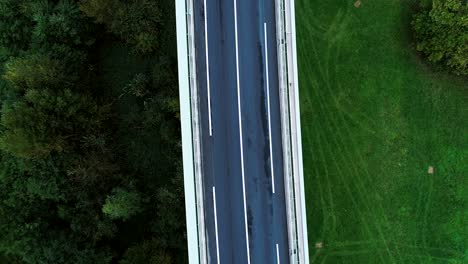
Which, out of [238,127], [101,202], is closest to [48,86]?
[101,202]

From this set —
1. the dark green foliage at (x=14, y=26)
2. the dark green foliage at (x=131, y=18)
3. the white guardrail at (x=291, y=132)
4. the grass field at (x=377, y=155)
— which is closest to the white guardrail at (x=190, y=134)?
the white guardrail at (x=291, y=132)

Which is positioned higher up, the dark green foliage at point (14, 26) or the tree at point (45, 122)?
the dark green foliage at point (14, 26)

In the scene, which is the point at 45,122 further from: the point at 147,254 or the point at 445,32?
the point at 445,32

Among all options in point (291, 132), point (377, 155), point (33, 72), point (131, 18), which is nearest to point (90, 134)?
point (33, 72)

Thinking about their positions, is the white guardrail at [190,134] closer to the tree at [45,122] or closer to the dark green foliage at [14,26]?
the tree at [45,122]

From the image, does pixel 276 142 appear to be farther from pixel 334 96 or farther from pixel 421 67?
pixel 421 67

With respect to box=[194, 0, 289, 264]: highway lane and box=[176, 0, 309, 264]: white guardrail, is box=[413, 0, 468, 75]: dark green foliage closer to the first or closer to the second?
box=[176, 0, 309, 264]: white guardrail
